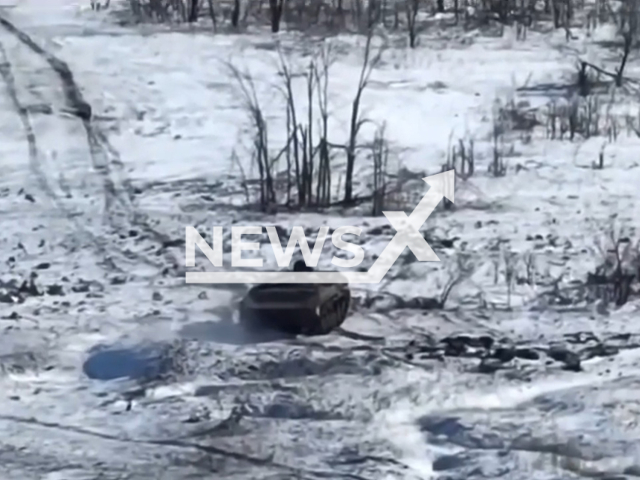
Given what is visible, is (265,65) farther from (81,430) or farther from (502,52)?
(81,430)

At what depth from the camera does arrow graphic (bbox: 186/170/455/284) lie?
2883 mm

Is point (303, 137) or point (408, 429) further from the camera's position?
point (303, 137)

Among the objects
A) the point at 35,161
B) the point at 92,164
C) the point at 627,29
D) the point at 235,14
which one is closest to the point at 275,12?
the point at 235,14

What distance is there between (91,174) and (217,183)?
12.3 inches

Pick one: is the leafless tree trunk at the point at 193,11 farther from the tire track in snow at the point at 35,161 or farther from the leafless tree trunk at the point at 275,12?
the tire track in snow at the point at 35,161

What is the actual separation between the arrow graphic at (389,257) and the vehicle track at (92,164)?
144 mm

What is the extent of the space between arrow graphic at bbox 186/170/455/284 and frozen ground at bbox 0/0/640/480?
0.03m

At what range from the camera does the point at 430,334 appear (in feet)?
9.44

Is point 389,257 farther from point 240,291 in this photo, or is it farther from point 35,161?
point 35,161

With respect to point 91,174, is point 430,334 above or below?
below

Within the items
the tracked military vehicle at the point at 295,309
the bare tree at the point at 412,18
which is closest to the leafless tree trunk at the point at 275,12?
the bare tree at the point at 412,18

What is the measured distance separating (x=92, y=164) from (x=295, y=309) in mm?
621

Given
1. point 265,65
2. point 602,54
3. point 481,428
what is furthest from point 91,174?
point 602,54

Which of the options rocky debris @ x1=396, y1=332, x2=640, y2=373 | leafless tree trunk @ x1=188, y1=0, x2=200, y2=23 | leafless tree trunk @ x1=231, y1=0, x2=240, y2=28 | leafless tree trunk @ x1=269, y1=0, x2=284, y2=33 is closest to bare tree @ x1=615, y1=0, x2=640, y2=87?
rocky debris @ x1=396, y1=332, x2=640, y2=373
